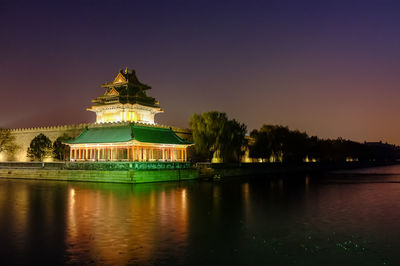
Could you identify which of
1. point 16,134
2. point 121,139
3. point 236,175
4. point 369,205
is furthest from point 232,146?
point 16,134

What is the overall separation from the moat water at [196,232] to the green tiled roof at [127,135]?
1791cm

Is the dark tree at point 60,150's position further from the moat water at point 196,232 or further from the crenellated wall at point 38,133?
the moat water at point 196,232

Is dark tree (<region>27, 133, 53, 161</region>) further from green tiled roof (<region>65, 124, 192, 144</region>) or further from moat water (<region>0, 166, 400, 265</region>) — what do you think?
moat water (<region>0, 166, 400, 265</region>)

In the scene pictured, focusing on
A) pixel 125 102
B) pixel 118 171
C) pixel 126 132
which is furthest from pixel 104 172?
pixel 125 102

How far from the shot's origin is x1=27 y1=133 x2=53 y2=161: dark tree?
2016 inches

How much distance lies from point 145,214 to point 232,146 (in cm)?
3379

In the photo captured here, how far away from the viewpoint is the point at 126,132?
4188cm

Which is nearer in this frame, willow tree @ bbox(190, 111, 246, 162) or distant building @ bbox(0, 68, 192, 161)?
distant building @ bbox(0, 68, 192, 161)

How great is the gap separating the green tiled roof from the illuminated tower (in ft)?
11.0

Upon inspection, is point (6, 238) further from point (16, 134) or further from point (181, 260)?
point (16, 134)

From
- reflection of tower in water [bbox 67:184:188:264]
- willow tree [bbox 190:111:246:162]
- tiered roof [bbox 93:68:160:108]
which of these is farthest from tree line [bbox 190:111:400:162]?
reflection of tower in water [bbox 67:184:188:264]

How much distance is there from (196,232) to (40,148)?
140 feet

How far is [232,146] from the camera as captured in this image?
167 ft

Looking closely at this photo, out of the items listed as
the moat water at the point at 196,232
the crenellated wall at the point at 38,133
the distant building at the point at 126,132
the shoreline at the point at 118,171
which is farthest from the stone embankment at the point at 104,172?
the moat water at the point at 196,232
